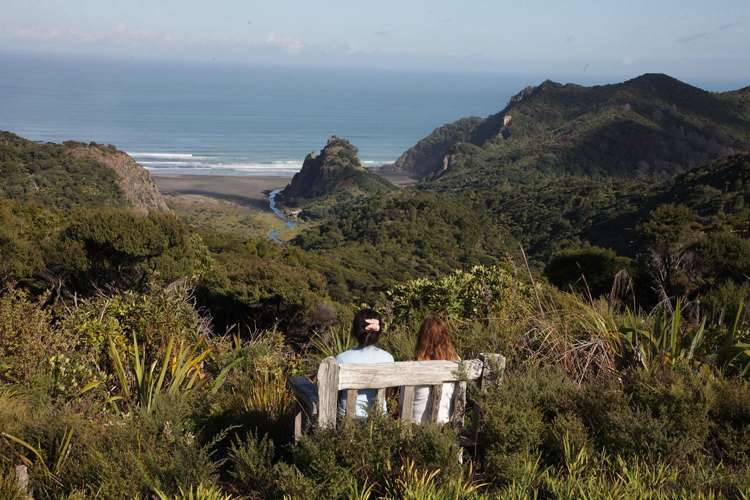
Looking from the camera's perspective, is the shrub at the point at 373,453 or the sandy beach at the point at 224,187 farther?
the sandy beach at the point at 224,187

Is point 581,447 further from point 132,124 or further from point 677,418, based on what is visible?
point 132,124

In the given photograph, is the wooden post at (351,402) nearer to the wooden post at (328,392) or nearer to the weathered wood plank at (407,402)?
the wooden post at (328,392)

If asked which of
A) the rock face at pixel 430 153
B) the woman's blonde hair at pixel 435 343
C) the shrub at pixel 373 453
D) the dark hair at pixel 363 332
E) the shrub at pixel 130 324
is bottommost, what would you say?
the rock face at pixel 430 153

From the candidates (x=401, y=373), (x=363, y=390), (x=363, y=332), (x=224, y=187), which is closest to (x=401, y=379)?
(x=401, y=373)

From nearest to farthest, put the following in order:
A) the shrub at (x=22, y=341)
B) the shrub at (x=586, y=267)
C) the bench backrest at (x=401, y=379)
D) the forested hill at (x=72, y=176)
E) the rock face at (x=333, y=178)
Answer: the bench backrest at (x=401, y=379)
the shrub at (x=22, y=341)
the shrub at (x=586, y=267)
the forested hill at (x=72, y=176)
the rock face at (x=333, y=178)

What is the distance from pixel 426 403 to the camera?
A: 367 cm

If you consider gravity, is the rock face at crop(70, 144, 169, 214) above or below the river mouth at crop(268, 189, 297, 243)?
above

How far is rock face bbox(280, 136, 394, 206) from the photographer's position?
92188 mm

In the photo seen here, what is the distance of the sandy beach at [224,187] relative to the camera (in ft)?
257

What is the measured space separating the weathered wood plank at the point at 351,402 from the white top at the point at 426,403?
435mm

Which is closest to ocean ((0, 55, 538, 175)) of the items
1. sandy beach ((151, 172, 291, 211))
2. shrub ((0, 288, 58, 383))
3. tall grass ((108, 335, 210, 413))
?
sandy beach ((151, 172, 291, 211))

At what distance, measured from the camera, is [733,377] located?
4293 mm

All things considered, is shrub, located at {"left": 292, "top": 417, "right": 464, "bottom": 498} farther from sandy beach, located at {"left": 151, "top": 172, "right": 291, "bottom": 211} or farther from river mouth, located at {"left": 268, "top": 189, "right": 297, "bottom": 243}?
sandy beach, located at {"left": 151, "top": 172, "right": 291, "bottom": 211}

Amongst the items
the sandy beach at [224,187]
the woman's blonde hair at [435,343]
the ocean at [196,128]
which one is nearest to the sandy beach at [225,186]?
the sandy beach at [224,187]
